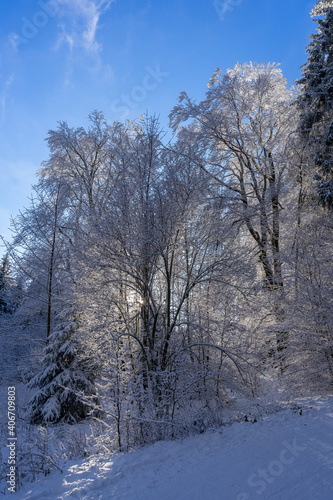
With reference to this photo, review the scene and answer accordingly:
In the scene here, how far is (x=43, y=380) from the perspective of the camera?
9109 millimetres

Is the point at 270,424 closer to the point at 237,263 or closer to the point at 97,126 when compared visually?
the point at 237,263

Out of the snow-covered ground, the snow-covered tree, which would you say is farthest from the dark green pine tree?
the snow-covered ground

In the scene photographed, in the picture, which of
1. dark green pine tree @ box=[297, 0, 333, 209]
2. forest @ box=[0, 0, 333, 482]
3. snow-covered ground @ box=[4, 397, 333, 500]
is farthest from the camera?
dark green pine tree @ box=[297, 0, 333, 209]

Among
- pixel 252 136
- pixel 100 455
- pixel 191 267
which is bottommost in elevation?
pixel 100 455

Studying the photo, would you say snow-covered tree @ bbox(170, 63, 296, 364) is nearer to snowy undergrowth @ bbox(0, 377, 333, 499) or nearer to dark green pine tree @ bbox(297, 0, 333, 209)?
dark green pine tree @ bbox(297, 0, 333, 209)

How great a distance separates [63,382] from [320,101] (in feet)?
42.6

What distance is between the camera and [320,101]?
10.4 meters

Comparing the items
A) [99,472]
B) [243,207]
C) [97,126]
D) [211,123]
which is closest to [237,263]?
[243,207]

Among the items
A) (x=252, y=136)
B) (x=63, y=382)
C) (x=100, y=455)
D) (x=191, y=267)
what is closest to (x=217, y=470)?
(x=100, y=455)

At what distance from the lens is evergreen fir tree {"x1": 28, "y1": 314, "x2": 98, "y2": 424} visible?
852cm

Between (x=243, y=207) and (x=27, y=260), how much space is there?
8.67 meters

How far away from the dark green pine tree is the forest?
0.16ft

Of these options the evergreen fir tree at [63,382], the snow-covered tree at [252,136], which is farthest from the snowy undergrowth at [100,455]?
the snow-covered tree at [252,136]

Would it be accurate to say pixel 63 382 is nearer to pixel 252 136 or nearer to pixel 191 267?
pixel 191 267
